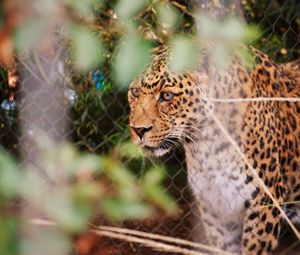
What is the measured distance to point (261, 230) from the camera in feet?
10.5

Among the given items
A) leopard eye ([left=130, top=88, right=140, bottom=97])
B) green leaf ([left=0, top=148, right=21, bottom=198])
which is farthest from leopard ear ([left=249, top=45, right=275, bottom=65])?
green leaf ([left=0, top=148, right=21, bottom=198])

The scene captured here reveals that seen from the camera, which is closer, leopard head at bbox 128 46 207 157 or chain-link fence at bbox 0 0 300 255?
leopard head at bbox 128 46 207 157

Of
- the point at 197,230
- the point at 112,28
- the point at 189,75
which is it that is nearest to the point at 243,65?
the point at 189,75

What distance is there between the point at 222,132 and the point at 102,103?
3.26ft

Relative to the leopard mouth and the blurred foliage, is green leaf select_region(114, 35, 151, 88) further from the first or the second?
the leopard mouth

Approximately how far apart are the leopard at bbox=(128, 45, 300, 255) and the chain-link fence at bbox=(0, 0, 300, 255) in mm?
188

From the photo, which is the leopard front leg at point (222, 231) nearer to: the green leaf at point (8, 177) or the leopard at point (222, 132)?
the leopard at point (222, 132)

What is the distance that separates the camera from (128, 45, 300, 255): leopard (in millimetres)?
3127

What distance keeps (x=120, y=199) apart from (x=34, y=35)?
27 cm

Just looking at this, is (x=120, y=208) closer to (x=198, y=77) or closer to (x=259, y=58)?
(x=198, y=77)

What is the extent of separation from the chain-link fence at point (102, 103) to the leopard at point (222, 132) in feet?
0.62

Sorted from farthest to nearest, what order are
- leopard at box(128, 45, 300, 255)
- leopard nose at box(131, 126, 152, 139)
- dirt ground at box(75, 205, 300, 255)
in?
dirt ground at box(75, 205, 300, 255) → leopard at box(128, 45, 300, 255) → leopard nose at box(131, 126, 152, 139)

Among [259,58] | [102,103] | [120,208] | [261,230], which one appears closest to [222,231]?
[261,230]

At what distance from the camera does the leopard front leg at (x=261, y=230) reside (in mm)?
→ 3164
